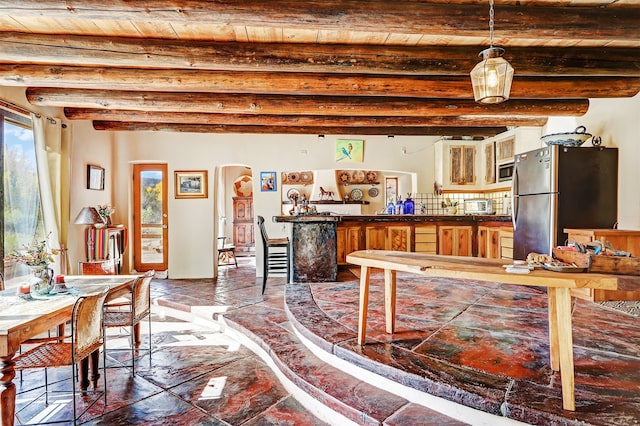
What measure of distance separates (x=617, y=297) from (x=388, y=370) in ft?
10.2

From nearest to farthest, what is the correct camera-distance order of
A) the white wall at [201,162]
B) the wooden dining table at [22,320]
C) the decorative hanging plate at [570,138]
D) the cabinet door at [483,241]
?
the wooden dining table at [22,320], the decorative hanging plate at [570,138], the cabinet door at [483,241], the white wall at [201,162]

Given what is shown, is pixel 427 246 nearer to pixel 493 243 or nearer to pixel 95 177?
pixel 493 243

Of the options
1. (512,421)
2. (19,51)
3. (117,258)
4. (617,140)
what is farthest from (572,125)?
(117,258)

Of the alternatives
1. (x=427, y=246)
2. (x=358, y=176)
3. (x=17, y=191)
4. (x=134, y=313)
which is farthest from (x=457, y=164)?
(x=17, y=191)

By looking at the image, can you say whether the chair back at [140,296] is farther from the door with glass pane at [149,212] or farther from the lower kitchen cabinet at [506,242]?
the lower kitchen cabinet at [506,242]

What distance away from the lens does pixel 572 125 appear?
202 inches

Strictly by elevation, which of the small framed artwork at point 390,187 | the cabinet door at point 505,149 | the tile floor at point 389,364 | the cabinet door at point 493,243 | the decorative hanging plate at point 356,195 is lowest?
the tile floor at point 389,364

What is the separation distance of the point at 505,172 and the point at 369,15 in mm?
4943

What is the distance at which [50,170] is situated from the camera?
14.6 ft

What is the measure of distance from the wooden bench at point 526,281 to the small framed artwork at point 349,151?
420cm

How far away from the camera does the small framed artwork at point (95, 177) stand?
5.46m

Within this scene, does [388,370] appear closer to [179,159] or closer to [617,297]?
[617,297]

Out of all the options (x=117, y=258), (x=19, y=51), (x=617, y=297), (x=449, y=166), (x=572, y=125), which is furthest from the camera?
(x=449, y=166)

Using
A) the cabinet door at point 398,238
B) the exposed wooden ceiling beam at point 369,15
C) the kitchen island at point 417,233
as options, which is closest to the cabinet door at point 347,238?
the kitchen island at point 417,233
